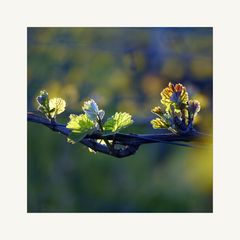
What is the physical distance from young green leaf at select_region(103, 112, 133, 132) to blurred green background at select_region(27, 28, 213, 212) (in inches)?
73.3

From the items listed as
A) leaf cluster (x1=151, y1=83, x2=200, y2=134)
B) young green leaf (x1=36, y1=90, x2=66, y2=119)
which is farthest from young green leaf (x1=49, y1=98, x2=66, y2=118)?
leaf cluster (x1=151, y1=83, x2=200, y2=134)

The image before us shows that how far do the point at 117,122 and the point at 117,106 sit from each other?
6.98 ft

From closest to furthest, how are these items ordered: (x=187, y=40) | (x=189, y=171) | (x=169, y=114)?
(x=169, y=114)
(x=187, y=40)
(x=189, y=171)

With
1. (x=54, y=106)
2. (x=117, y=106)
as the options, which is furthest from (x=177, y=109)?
(x=117, y=106)

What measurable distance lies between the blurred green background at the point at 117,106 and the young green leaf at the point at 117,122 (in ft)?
6.11

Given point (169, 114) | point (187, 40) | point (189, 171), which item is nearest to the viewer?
point (169, 114)

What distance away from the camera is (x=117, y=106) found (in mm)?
3432

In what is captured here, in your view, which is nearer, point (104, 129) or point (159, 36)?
point (104, 129)

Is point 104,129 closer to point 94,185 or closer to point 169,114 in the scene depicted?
point 169,114

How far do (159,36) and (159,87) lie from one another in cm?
31

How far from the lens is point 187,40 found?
3.37 m

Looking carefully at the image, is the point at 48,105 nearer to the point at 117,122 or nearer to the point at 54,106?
the point at 54,106

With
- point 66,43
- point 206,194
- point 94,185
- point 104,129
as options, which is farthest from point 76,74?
point 104,129

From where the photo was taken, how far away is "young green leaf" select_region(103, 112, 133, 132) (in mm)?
1294
